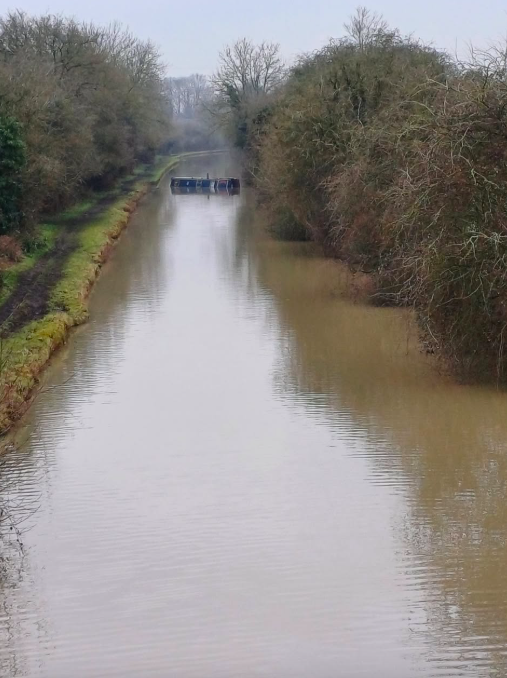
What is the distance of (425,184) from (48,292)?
12.6 m

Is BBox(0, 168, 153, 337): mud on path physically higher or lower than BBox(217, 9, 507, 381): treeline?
lower

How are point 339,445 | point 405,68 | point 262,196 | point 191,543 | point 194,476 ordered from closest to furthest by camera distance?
point 191,543 → point 194,476 → point 339,445 → point 405,68 → point 262,196

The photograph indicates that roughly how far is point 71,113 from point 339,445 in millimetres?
28944

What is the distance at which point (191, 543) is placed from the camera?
1181 centimetres

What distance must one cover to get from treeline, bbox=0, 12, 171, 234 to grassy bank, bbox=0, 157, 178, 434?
1269 mm

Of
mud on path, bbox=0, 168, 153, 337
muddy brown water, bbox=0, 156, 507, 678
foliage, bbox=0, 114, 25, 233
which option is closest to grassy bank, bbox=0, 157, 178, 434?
mud on path, bbox=0, 168, 153, 337

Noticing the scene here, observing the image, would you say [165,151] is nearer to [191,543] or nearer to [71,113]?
[71,113]

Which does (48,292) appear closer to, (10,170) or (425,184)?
(10,170)

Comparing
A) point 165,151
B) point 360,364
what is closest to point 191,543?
point 360,364

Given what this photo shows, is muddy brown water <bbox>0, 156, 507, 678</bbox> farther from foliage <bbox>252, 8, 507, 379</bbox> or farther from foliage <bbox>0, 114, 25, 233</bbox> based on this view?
foliage <bbox>0, 114, 25, 233</bbox>

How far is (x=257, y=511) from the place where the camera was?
41.8 ft

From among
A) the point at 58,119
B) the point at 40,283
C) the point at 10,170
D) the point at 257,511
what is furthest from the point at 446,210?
the point at 58,119

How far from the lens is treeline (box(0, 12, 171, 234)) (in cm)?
3259

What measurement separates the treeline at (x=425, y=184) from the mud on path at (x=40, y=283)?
7996 mm
